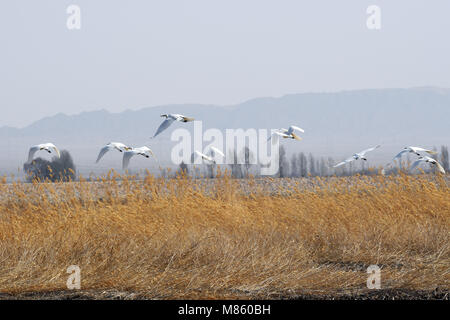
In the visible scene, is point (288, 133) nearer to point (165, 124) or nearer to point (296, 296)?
point (165, 124)

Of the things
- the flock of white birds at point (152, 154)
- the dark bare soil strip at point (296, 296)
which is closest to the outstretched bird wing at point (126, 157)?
the flock of white birds at point (152, 154)

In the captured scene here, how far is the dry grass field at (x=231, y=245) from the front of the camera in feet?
21.1

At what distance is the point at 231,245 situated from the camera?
7742 mm

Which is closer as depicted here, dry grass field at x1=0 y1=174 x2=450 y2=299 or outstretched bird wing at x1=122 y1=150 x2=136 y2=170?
dry grass field at x1=0 y1=174 x2=450 y2=299

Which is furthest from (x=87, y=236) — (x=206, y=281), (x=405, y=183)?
(x=405, y=183)

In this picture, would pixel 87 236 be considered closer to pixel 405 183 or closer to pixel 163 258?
pixel 163 258

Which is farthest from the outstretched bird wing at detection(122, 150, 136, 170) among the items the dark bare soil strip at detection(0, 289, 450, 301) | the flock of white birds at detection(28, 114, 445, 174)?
the dark bare soil strip at detection(0, 289, 450, 301)

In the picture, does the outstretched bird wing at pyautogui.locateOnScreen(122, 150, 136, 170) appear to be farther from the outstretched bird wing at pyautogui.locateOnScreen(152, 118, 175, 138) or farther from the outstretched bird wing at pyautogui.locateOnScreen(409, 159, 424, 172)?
the outstretched bird wing at pyautogui.locateOnScreen(409, 159, 424, 172)

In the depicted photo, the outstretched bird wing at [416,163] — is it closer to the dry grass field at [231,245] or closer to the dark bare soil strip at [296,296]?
the dry grass field at [231,245]

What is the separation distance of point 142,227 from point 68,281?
2113 mm

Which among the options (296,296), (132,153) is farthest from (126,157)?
(296,296)

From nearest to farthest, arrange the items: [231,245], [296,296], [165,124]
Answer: [296,296]
[231,245]
[165,124]

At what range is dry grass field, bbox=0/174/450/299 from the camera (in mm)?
6422
